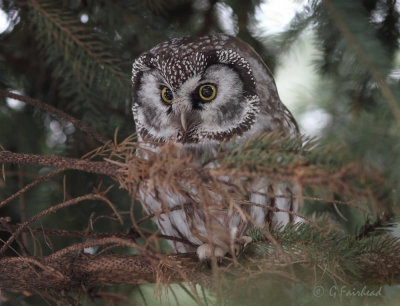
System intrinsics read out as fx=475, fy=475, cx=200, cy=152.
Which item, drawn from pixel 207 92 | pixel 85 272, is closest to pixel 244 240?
pixel 85 272

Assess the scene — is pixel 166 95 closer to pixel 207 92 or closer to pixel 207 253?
pixel 207 92

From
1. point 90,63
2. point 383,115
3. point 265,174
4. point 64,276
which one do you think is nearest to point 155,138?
point 90,63

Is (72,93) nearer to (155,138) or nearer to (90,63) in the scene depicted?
(90,63)

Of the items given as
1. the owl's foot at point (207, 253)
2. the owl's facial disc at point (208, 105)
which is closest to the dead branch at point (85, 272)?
the owl's foot at point (207, 253)

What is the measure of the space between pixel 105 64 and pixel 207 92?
0.30 meters

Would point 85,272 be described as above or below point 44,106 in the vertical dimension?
below

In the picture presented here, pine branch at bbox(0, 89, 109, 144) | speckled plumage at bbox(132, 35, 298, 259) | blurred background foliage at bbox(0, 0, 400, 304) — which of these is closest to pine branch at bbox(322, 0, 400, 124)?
blurred background foliage at bbox(0, 0, 400, 304)

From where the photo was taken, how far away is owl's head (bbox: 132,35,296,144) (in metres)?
1.29

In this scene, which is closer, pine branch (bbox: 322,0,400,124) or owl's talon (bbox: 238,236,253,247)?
pine branch (bbox: 322,0,400,124)

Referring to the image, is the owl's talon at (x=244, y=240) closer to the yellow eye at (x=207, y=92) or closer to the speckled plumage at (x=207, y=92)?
the speckled plumage at (x=207, y=92)

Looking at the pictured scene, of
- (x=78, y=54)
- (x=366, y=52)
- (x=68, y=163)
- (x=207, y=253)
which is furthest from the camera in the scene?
(x=78, y=54)

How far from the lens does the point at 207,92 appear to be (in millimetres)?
1332

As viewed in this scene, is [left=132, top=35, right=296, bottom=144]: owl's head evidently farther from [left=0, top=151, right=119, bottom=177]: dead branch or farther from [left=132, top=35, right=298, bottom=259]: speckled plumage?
[left=0, top=151, right=119, bottom=177]: dead branch

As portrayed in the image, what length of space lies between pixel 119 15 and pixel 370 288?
985 millimetres
